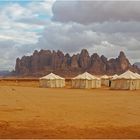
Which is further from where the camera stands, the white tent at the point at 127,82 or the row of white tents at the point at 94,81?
the row of white tents at the point at 94,81

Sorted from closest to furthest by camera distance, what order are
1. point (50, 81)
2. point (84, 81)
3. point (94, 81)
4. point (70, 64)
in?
1. point (84, 81)
2. point (94, 81)
3. point (50, 81)
4. point (70, 64)

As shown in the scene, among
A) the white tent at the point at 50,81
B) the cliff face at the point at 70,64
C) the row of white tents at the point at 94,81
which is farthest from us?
the cliff face at the point at 70,64

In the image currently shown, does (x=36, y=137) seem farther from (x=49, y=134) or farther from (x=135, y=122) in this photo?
(x=135, y=122)

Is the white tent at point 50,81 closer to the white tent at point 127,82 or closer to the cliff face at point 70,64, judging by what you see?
the white tent at point 127,82

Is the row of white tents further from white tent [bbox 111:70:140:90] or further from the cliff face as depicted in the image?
the cliff face

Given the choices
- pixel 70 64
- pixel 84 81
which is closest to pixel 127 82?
pixel 84 81

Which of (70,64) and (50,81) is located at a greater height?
(70,64)

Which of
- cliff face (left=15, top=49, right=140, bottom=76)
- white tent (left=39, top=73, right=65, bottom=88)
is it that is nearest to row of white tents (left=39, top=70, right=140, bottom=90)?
white tent (left=39, top=73, right=65, bottom=88)

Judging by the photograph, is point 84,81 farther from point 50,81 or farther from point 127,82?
point 127,82

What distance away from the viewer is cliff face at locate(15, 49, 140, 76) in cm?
→ 17238

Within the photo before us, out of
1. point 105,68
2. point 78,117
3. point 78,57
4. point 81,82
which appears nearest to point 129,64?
point 105,68

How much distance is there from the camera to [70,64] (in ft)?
566

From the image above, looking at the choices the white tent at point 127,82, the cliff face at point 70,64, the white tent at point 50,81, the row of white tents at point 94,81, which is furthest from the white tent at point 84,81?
the cliff face at point 70,64

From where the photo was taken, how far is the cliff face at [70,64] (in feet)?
566
